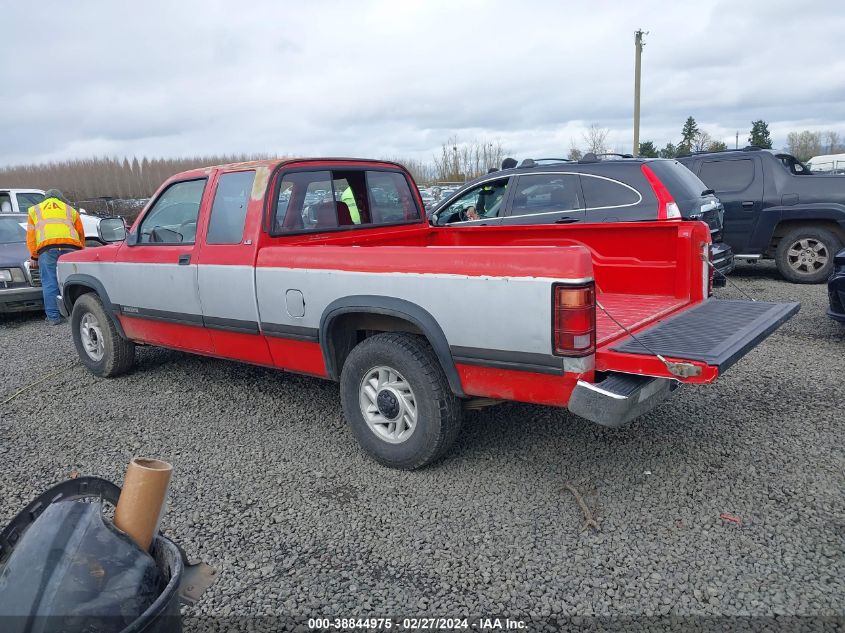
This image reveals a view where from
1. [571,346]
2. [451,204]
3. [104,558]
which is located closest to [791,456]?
[571,346]

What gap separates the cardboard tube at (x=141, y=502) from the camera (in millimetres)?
1931

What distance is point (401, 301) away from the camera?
139 inches

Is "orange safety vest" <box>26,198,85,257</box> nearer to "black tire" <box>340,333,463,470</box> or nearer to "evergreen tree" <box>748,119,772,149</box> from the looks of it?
"black tire" <box>340,333,463,470</box>

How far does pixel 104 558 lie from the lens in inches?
71.5

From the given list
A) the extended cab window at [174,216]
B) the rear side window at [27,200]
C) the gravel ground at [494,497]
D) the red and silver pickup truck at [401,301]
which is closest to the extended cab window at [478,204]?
the red and silver pickup truck at [401,301]

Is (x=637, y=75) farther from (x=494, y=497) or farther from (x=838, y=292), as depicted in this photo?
(x=494, y=497)

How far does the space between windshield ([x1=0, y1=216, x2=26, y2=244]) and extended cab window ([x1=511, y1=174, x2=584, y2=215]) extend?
7.44m

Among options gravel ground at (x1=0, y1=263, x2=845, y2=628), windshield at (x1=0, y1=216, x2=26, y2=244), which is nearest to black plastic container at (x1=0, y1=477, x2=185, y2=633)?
gravel ground at (x1=0, y1=263, x2=845, y2=628)

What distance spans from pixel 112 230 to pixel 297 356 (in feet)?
8.19

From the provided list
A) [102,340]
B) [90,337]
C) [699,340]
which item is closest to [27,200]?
[90,337]

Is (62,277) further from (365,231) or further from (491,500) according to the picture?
(491,500)

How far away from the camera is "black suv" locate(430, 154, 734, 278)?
7074 mm

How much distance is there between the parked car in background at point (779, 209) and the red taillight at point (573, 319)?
743 cm

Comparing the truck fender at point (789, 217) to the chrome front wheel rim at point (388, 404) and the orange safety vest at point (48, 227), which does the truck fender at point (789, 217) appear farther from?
the orange safety vest at point (48, 227)
